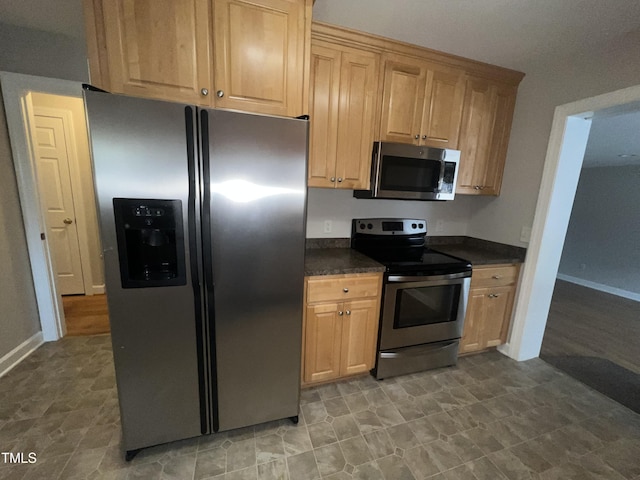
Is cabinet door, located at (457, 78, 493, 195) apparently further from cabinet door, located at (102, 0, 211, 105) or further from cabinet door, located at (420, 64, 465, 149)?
cabinet door, located at (102, 0, 211, 105)

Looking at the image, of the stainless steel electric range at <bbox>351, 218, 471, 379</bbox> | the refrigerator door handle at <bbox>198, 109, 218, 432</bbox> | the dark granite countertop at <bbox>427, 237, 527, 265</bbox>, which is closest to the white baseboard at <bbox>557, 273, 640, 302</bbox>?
the dark granite countertop at <bbox>427, 237, 527, 265</bbox>

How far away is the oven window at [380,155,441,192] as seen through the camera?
2.07 m

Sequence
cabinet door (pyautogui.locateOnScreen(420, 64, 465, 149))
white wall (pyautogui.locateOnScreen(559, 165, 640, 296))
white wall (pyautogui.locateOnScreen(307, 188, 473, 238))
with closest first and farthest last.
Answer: cabinet door (pyautogui.locateOnScreen(420, 64, 465, 149)) < white wall (pyautogui.locateOnScreen(307, 188, 473, 238)) < white wall (pyautogui.locateOnScreen(559, 165, 640, 296))

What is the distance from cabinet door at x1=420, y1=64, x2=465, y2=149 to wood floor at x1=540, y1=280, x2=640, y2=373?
2.29 meters

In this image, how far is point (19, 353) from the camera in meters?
2.20

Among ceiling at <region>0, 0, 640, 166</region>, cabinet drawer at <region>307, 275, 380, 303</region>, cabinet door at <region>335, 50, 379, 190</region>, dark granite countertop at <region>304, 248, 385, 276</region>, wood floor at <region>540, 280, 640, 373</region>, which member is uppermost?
ceiling at <region>0, 0, 640, 166</region>

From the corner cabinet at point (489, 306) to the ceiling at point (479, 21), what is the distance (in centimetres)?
146

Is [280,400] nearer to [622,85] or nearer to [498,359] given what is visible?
[498,359]

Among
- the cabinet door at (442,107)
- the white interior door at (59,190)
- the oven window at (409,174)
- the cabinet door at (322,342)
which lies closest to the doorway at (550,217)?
the cabinet door at (442,107)

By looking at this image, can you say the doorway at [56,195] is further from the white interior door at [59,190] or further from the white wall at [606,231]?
the white wall at [606,231]

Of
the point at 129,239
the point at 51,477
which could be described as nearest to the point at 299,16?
the point at 129,239

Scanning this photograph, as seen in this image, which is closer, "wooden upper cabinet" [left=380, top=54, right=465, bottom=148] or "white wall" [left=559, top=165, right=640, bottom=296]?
"wooden upper cabinet" [left=380, top=54, right=465, bottom=148]

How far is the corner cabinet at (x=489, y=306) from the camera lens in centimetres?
229

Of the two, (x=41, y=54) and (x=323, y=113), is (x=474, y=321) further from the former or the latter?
(x=41, y=54)
